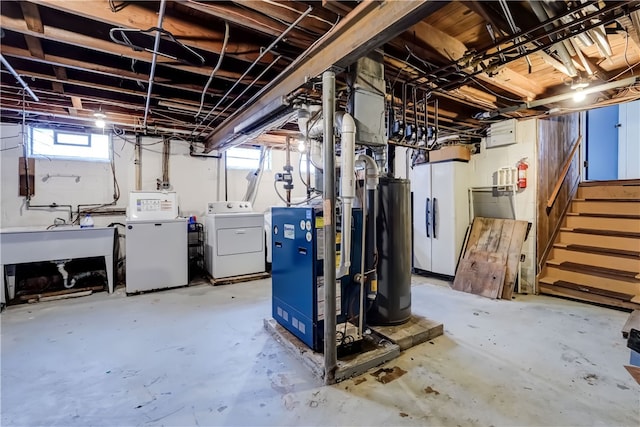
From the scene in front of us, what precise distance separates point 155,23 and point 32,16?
2.38 feet

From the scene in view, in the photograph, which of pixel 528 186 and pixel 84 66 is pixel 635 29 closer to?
pixel 528 186

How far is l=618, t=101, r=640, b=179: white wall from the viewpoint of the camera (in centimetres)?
532

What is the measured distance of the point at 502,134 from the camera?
4.25m

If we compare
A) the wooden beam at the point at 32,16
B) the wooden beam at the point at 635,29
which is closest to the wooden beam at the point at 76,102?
the wooden beam at the point at 32,16

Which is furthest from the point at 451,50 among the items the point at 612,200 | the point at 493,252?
the point at 612,200

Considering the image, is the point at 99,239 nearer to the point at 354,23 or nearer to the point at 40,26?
the point at 40,26

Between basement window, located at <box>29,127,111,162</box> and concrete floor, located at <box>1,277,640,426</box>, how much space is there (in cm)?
231

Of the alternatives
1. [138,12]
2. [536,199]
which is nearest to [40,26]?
[138,12]

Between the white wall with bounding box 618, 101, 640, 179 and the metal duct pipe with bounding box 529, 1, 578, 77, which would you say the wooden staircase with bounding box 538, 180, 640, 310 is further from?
the metal duct pipe with bounding box 529, 1, 578, 77

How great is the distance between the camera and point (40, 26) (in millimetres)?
1938

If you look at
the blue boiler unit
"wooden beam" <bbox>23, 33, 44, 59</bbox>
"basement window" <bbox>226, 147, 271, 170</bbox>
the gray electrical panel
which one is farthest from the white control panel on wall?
the gray electrical panel

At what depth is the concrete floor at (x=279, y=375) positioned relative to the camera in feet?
5.66

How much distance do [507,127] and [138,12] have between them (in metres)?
4.43

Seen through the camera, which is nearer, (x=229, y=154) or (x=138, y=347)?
(x=138, y=347)
